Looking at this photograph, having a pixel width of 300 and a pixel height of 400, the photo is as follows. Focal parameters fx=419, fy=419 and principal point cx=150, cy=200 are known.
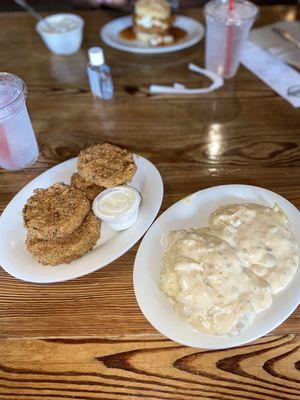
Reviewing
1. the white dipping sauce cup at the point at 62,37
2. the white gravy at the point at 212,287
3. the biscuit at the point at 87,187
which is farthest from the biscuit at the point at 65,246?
the white dipping sauce cup at the point at 62,37

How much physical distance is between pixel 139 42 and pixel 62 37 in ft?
1.20

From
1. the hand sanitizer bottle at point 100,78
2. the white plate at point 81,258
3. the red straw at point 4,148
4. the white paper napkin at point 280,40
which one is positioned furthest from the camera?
the white paper napkin at point 280,40

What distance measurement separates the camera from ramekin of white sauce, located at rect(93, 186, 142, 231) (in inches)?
44.1

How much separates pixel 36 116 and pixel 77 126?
19 centimetres

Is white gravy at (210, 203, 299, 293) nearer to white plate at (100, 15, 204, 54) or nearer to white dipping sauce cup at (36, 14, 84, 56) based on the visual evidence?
white plate at (100, 15, 204, 54)

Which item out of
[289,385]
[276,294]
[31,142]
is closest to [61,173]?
[31,142]

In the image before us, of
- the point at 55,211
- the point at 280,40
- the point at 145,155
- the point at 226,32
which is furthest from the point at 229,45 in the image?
the point at 55,211

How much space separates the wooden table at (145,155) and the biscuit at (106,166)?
0.16 m

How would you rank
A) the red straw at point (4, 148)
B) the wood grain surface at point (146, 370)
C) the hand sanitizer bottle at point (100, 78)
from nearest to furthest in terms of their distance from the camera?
the wood grain surface at point (146, 370)
the red straw at point (4, 148)
the hand sanitizer bottle at point (100, 78)

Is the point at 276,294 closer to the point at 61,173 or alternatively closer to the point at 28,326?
the point at 28,326

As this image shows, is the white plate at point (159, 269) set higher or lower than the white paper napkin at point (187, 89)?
lower

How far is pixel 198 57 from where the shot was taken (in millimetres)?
1895

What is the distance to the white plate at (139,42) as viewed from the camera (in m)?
1.88

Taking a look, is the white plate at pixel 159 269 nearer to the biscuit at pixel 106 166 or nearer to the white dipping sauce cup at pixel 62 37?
the biscuit at pixel 106 166
